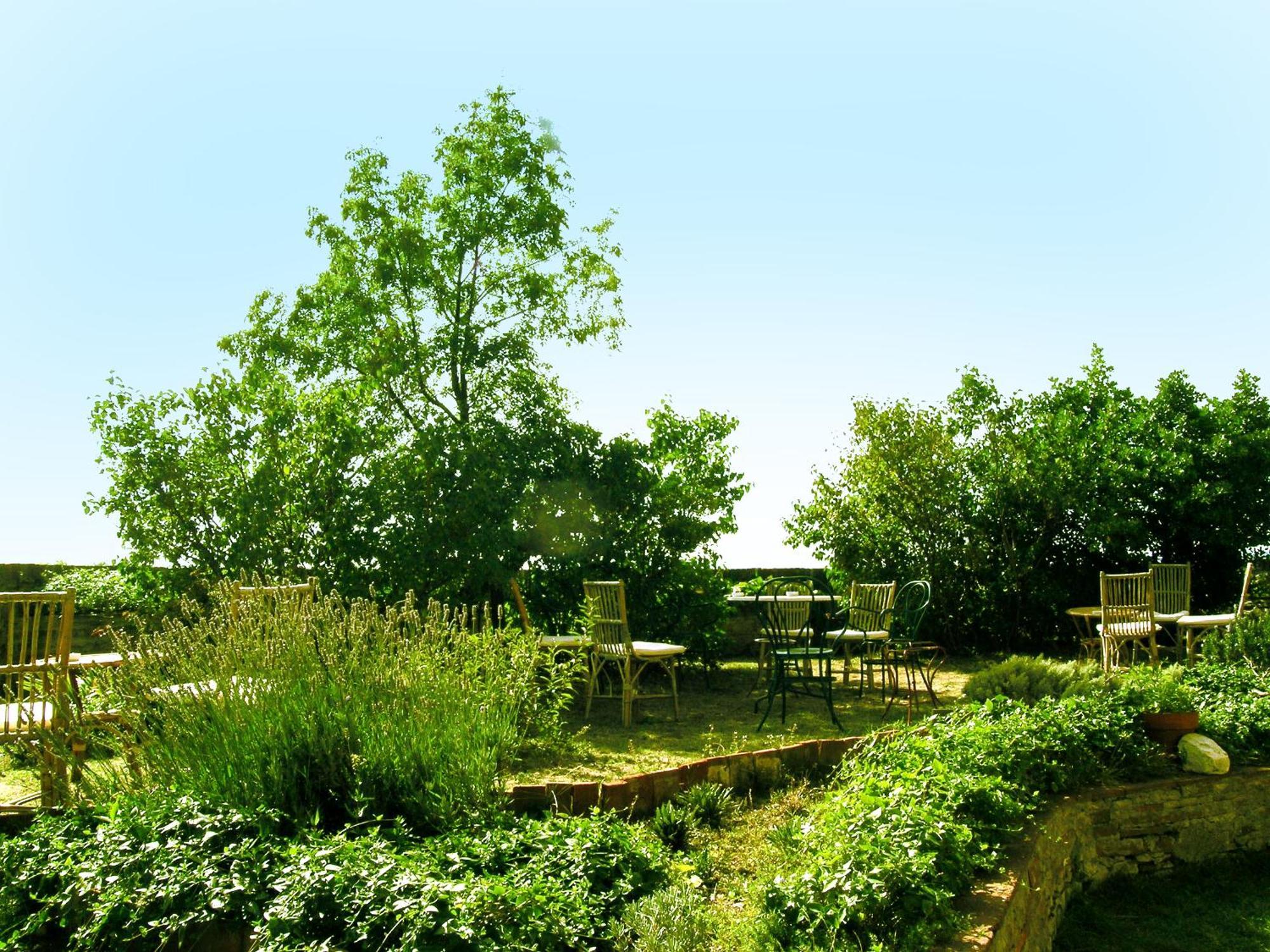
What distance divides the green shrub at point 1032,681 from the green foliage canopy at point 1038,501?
20.4 feet

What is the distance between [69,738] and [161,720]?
1137 mm

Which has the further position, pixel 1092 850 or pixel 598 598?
pixel 598 598

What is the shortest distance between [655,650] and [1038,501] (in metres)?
6.84

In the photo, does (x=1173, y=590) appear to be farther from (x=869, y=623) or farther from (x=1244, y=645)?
(x=869, y=623)

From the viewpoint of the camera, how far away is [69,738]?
4.73 m

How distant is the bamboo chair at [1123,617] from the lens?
910cm

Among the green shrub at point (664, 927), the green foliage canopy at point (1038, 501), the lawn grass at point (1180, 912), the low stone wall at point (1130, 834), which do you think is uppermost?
the green foliage canopy at point (1038, 501)

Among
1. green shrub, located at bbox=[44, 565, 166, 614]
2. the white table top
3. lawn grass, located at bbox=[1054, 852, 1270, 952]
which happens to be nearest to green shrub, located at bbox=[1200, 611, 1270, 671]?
lawn grass, located at bbox=[1054, 852, 1270, 952]

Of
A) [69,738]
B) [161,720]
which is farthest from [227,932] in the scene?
[69,738]

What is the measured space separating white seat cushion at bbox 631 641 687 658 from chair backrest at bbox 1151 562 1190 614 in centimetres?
635

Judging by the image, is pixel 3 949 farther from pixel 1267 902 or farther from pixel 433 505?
pixel 433 505

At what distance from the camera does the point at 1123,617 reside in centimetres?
922

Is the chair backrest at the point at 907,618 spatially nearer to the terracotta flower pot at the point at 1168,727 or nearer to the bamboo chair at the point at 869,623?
the bamboo chair at the point at 869,623

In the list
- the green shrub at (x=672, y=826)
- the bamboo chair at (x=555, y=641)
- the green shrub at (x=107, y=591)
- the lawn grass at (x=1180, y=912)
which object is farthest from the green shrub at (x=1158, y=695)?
the green shrub at (x=107, y=591)
